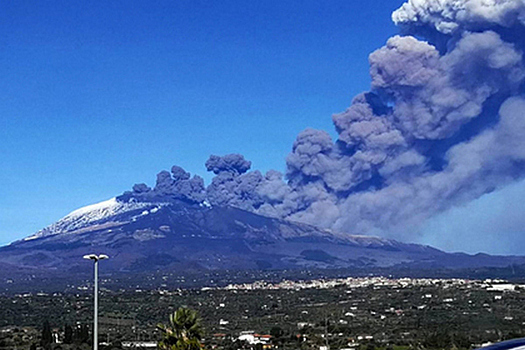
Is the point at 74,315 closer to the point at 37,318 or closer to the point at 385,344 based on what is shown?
the point at 37,318

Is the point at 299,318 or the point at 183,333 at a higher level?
the point at 299,318

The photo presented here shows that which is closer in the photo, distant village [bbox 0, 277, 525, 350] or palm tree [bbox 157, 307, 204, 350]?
palm tree [bbox 157, 307, 204, 350]

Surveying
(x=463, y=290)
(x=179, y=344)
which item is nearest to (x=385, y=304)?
(x=463, y=290)

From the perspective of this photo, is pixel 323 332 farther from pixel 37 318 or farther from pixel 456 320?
pixel 37 318

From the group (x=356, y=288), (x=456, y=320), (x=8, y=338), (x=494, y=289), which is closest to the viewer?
(x=8, y=338)

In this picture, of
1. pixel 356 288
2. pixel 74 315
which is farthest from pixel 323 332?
pixel 356 288

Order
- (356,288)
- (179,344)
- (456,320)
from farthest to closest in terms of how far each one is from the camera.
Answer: (356,288)
(456,320)
(179,344)

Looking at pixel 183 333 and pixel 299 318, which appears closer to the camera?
pixel 183 333

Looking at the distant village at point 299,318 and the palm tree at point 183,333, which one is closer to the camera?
the palm tree at point 183,333

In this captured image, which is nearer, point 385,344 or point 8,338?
point 385,344
